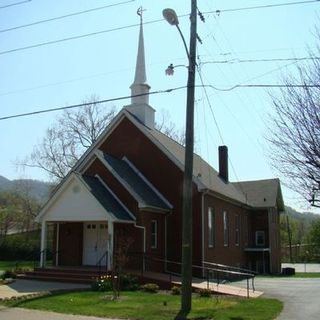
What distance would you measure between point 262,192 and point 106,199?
2322cm

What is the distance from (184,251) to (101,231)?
12.5 m

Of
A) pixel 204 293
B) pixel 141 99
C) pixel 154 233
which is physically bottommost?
pixel 204 293

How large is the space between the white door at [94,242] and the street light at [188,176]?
11.9m

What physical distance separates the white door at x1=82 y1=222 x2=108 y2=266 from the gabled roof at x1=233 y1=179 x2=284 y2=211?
62.5 ft

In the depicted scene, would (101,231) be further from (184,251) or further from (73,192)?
(184,251)

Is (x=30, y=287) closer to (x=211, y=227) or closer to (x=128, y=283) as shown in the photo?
(x=128, y=283)

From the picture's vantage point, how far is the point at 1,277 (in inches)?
972

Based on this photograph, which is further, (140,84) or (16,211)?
(16,211)

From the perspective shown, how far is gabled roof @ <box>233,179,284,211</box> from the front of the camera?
144ft

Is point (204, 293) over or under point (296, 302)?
over

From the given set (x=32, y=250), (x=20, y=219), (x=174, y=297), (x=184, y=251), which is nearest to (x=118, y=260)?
(x=174, y=297)

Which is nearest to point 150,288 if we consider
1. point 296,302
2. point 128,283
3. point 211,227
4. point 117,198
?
point 128,283

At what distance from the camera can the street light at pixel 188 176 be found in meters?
15.8

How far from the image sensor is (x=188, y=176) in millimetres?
16375
